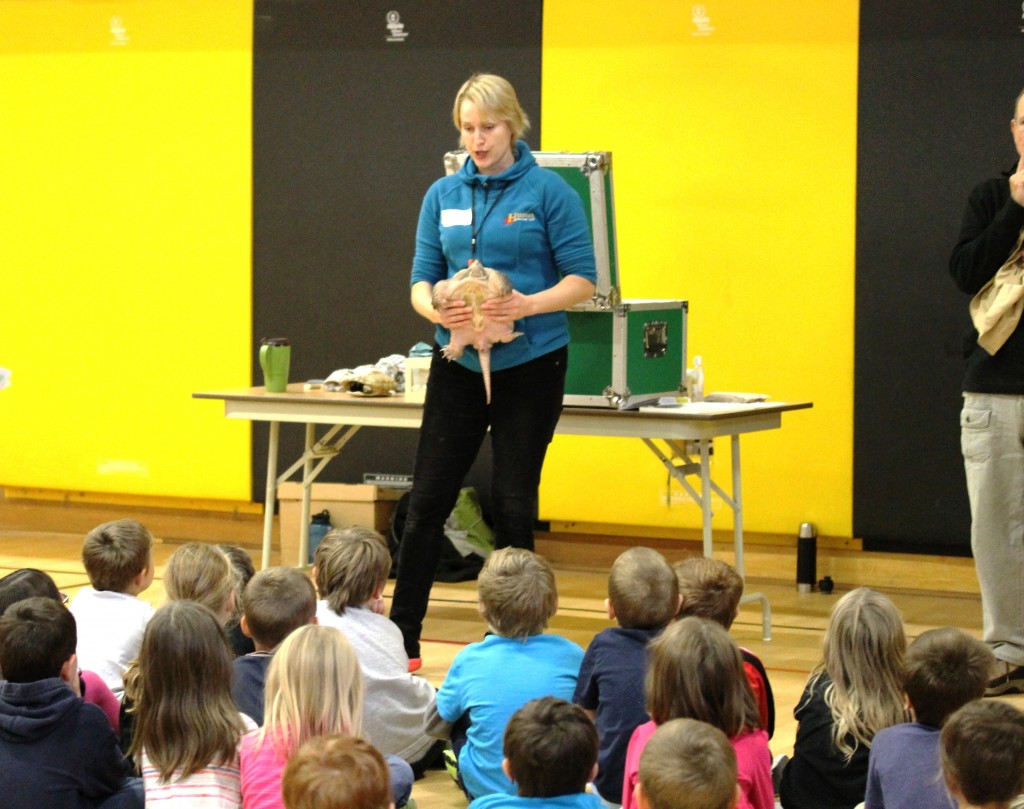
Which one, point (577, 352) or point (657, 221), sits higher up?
point (657, 221)

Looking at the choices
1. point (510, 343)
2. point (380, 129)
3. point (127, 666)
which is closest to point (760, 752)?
point (127, 666)

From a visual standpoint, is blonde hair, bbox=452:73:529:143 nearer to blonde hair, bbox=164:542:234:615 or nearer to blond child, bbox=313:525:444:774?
blond child, bbox=313:525:444:774

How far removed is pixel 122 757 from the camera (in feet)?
8.61

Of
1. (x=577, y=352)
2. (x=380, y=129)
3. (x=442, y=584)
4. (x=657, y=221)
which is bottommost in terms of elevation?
(x=442, y=584)

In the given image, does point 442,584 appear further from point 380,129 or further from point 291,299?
point 380,129

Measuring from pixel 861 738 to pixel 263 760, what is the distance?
1.11m

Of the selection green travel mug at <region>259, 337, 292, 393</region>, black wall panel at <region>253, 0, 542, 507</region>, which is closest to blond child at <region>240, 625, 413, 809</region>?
green travel mug at <region>259, 337, 292, 393</region>

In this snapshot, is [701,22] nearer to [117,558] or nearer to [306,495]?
[306,495]

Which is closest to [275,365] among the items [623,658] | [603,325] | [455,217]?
[603,325]

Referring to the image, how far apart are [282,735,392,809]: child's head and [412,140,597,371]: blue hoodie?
7.01 feet

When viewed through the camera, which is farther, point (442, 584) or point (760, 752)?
point (442, 584)

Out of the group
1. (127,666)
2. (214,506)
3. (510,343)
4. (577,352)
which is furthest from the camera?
(214,506)

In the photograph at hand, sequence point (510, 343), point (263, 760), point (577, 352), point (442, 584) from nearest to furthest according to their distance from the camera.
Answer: point (263, 760) < point (510, 343) < point (577, 352) < point (442, 584)

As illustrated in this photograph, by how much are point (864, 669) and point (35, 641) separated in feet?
4.93
